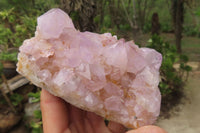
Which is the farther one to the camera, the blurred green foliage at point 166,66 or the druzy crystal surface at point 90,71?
the blurred green foliage at point 166,66

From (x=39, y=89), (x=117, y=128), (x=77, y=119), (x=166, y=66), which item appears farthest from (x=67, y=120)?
(x=166, y=66)

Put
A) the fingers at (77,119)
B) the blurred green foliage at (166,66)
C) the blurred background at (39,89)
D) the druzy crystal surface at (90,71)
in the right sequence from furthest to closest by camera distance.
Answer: the blurred green foliage at (166,66) → the blurred background at (39,89) → the fingers at (77,119) → the druzy crystal surface at (90,71)

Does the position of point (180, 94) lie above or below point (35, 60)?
below

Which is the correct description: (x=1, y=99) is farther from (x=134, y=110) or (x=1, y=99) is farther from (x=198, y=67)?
(x=198, y=67)

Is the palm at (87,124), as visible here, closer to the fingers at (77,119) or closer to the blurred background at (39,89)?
the fingers at (77,119)

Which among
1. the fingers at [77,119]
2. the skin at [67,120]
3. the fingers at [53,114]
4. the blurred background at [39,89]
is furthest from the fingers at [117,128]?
the blurred background at [39,89]

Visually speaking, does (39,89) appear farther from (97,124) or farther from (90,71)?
(90,71)

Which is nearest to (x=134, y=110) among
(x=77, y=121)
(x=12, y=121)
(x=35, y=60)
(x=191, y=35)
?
(x=77, y=121)
